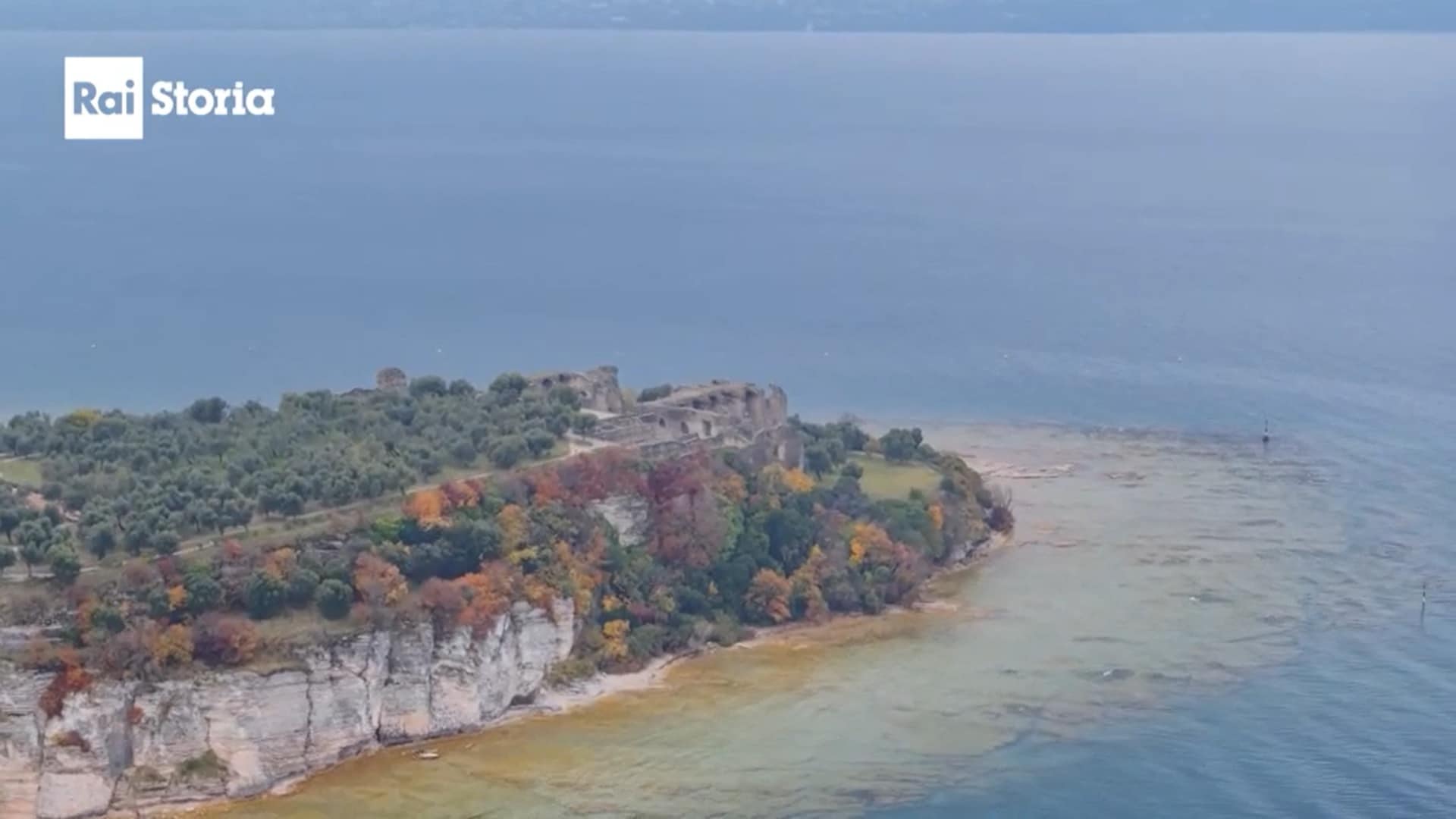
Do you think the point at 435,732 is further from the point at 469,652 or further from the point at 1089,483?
the point at 1089,483

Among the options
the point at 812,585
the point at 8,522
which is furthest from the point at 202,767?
the point at 812,585

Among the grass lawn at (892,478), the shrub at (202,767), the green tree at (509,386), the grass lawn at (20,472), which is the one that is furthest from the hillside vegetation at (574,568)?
the grass lawn at (20,472)

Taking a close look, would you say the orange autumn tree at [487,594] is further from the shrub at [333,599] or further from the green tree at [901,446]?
the green tree at [901,446]

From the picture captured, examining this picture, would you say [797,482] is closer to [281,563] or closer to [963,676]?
[963,676]

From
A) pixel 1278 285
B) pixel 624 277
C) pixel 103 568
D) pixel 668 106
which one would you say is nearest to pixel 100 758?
pixel 103 568

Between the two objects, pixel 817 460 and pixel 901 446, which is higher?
pixel 901 446

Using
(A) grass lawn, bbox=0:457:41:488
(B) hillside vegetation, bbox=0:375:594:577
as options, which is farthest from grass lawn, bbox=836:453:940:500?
(A) grass lawn, bbox=0:457:41:488

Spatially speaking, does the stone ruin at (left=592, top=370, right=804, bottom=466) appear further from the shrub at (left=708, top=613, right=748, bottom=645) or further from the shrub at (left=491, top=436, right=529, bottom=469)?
the shrub at (left=708, top=613, right=748, bottom=645)
